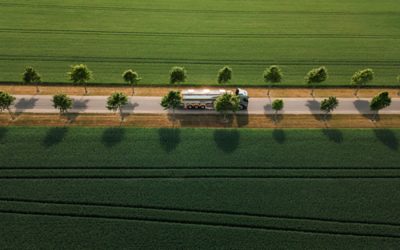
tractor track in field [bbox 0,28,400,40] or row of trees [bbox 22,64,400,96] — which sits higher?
tractor track in field [bbox 0,28,400,40]

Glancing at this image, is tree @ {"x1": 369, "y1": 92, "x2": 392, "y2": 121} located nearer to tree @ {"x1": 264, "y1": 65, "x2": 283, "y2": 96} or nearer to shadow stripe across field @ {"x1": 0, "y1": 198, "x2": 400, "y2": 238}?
tree @ {"x1": 264, "y1": 65, "x2": 283, "y2": 96}

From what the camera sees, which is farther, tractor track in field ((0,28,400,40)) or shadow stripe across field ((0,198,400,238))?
tractor track in field ((0,28,400,40))

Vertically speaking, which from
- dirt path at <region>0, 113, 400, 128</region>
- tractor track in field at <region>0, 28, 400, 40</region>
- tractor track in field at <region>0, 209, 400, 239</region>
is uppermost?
tractor track in field at <region>0, 28, 400, 40</region>

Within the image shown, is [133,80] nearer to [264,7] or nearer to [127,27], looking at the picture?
[127,27]

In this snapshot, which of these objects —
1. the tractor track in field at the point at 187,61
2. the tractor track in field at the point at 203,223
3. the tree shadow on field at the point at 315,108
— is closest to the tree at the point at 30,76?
the tractor track in field at the point at 187,61

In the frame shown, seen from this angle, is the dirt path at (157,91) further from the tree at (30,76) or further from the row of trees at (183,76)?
the tree at (30,76)

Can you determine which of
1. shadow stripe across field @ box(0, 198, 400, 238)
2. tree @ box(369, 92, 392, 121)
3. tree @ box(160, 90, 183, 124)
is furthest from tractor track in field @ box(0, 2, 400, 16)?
shadow stripe across field @ box(0, 198, 400, 238)

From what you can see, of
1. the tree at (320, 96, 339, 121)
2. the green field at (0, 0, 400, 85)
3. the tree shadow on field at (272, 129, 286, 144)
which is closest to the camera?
the tree shadow on field at (272, 129, 286, 144)
